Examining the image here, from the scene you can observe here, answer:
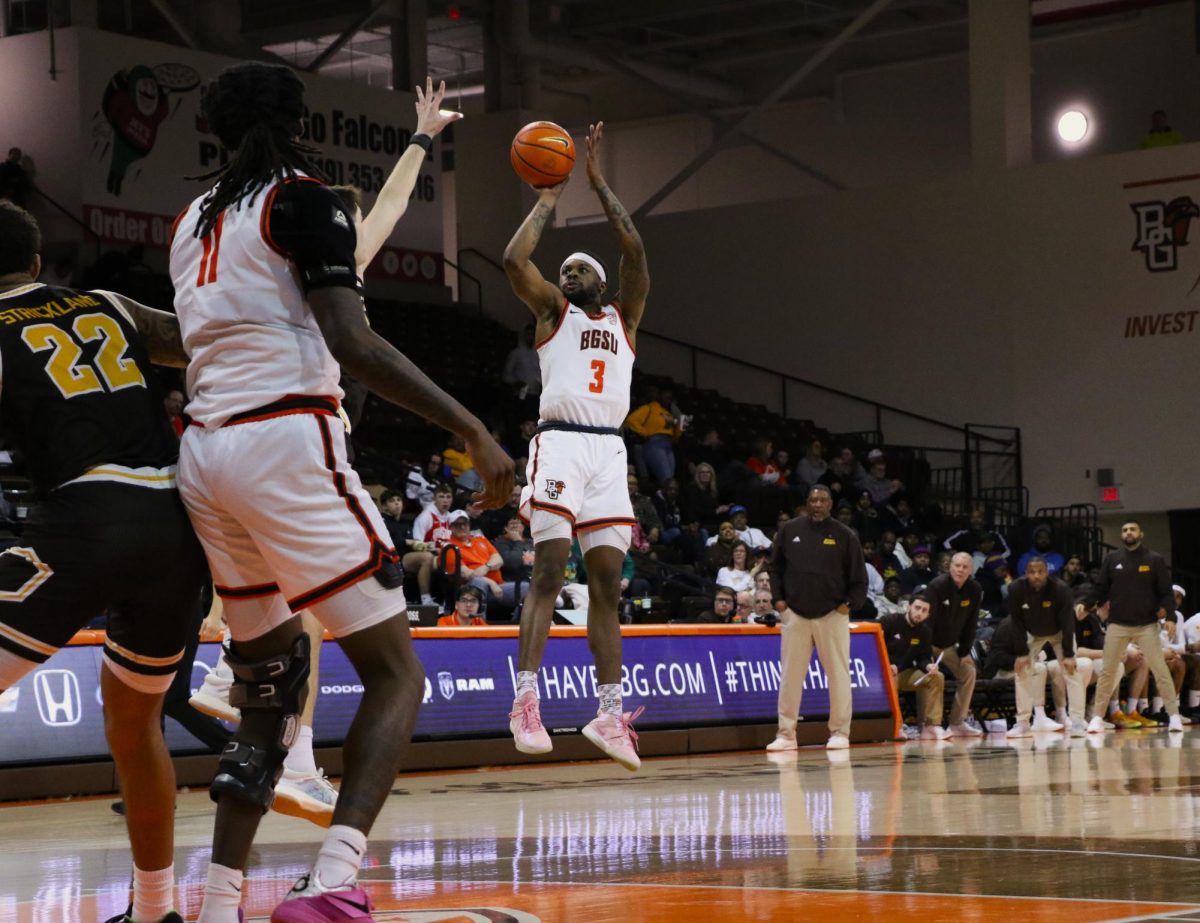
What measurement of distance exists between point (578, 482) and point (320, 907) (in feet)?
14.4

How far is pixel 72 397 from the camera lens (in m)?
4.09

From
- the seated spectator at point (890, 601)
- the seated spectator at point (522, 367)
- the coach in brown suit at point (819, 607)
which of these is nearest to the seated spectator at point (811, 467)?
the seated spectator at point (522, 367)

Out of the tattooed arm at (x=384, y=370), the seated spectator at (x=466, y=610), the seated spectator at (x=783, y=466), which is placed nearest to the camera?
the tattooed arm at (x=384, y=370)

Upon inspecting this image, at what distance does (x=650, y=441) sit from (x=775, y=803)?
48.4 feet

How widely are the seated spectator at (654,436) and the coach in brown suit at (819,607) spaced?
25.2ft

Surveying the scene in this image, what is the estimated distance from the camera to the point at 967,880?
4875 millimetres

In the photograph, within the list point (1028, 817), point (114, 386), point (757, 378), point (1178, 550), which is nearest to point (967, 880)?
point (1028, 817)

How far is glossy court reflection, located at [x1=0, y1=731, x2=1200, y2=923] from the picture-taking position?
14.8 feet

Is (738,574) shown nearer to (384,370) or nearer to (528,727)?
(528,727)

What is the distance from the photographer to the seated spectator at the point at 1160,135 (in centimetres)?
2631

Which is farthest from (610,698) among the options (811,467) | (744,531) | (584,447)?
(811,467)

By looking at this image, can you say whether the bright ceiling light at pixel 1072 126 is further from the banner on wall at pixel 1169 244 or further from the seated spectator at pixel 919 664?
the seated spectator at pixel 919 664

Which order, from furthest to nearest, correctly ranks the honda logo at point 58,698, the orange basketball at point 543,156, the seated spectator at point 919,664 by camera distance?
the seated spectator at point 919,664
the honda logo at point 58,698
the orange basketball at point 543,156

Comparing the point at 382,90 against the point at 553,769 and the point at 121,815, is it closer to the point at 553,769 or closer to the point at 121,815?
the point at 553,769
